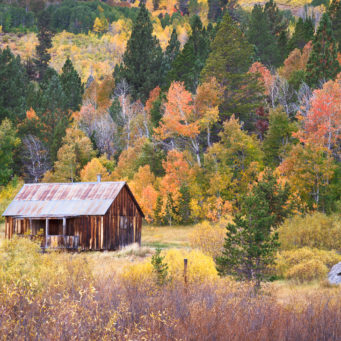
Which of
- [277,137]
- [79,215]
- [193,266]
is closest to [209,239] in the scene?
[193,266]

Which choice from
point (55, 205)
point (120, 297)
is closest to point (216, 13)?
point (55, 205)

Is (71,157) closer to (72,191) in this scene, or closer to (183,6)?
(72,191)

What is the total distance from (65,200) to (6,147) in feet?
93.7

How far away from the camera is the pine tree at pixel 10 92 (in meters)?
65.4

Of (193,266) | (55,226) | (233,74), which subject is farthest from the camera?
(233,74)

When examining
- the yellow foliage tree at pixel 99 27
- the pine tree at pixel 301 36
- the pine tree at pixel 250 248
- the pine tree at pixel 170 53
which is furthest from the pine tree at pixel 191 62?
the yellow foliage tree at pixel 99 27

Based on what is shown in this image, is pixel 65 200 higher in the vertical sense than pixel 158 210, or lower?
higher

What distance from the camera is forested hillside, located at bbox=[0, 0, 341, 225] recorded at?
4209 centimetres

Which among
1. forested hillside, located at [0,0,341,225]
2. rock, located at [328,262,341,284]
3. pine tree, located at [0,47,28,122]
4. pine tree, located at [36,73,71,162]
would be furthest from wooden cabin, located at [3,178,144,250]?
pine tree, located at [0,47,28,122]

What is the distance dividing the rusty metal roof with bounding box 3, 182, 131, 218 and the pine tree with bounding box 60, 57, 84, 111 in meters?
42.0

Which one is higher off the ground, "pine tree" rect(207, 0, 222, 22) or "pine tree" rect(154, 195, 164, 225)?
"pine tree" rect(207, 0, 222, 22)

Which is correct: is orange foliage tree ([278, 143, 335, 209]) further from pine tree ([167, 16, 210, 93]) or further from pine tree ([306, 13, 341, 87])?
pine tree ([167, 16, 210, 93])

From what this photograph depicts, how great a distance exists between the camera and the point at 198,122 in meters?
48.3

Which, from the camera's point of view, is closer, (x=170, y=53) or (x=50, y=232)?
(x=50, y=232)
